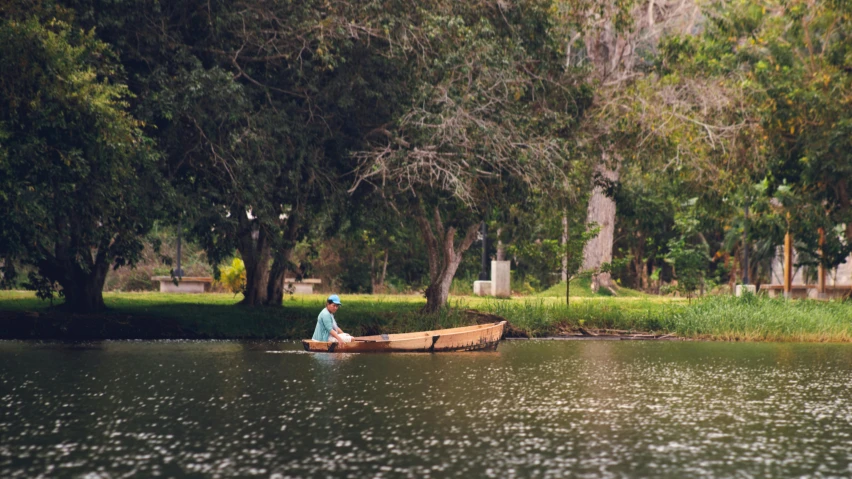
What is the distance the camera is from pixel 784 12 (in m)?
39.0

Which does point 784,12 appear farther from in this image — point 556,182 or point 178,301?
point 178,301

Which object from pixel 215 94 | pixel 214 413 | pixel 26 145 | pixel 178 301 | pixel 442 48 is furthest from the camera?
pixel 178 301

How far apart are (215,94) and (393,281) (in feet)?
103

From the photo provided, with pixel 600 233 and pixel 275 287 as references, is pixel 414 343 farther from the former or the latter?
pixel 600 233

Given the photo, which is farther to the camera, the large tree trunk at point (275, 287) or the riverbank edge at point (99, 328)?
the large tree trunk at point (275, 287)

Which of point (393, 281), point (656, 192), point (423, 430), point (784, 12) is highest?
point (784, 12)

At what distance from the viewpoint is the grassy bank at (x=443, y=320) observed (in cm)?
3041

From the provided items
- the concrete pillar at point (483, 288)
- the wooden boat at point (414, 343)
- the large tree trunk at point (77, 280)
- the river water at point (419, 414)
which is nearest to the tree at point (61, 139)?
the river water at point (419, 414)

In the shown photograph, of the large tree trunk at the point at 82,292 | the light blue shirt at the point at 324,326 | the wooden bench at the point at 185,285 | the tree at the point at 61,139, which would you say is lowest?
the light blue shirt at the point at 324,326

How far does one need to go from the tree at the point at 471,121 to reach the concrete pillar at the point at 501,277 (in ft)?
43.8

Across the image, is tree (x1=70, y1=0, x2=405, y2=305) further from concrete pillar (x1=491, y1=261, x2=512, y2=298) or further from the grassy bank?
concrete pillar (x1=491, y1=261, x2=512, y2=298)

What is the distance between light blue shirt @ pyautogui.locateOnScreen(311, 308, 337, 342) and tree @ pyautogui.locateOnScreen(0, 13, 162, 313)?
5.01 metres

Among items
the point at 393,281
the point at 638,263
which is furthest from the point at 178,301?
the point at 638,263

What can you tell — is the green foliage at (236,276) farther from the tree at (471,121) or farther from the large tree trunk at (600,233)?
the large tree trunk at (600,233)
